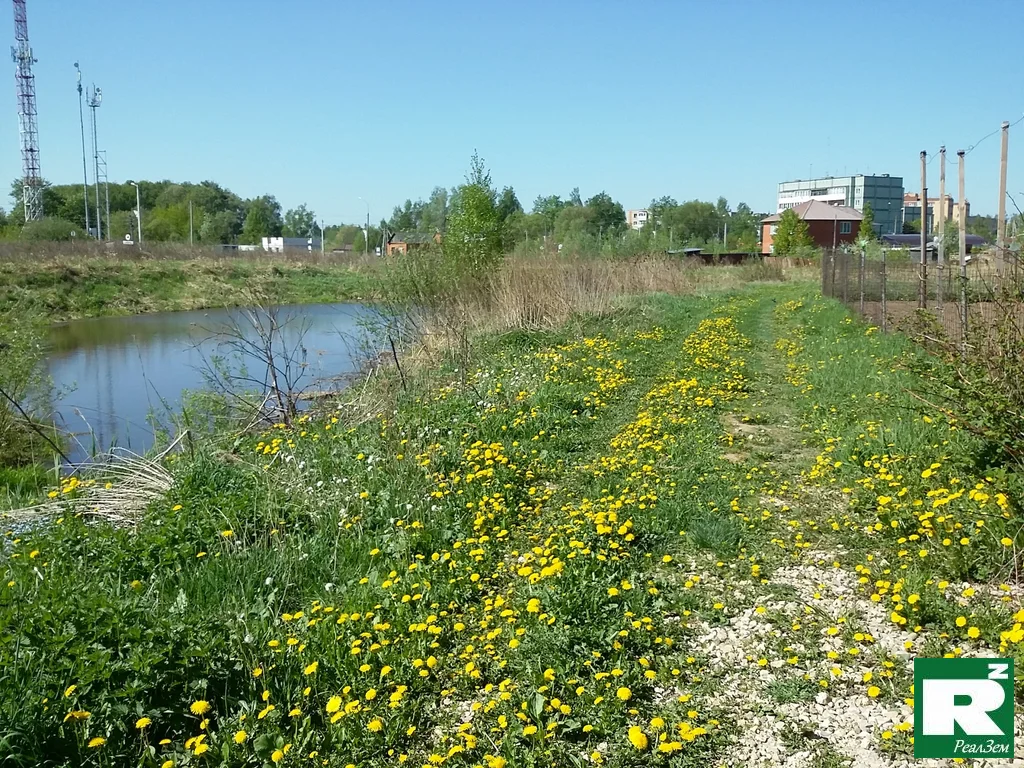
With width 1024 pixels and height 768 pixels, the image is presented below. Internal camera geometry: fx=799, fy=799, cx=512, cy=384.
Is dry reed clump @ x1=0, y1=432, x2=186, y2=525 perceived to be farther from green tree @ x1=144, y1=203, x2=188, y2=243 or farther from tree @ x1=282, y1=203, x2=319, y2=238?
tree @ x1=282, y1=203, x2=319, y2=238

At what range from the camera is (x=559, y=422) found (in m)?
8.30

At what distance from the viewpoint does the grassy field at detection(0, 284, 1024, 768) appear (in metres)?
3.22

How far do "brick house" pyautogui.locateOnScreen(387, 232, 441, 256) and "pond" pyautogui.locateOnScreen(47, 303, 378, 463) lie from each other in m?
1.63

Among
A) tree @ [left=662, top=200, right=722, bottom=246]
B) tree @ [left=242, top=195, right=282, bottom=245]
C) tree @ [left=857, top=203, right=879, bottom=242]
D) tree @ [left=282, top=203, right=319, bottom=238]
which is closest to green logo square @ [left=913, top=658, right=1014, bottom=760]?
tree @ [left=857, top=203, right=879, bottom=242]

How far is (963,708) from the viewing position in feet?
10.3

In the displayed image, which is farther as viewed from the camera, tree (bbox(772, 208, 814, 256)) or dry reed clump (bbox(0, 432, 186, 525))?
tree (bbox(772, 208, 814, 256))

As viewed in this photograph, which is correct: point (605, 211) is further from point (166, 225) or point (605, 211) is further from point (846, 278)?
point (846, 278)

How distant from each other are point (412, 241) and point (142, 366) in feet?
22.5

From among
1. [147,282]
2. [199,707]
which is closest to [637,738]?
[199,707]

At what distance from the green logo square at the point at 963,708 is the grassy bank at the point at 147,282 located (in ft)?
88.6

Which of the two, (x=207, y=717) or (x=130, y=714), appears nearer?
(x=130, y=714)

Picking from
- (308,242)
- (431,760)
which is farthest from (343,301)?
(308,242)

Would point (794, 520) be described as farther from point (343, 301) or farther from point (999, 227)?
point (343, 301)

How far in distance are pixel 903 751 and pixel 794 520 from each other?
95.4 inches
